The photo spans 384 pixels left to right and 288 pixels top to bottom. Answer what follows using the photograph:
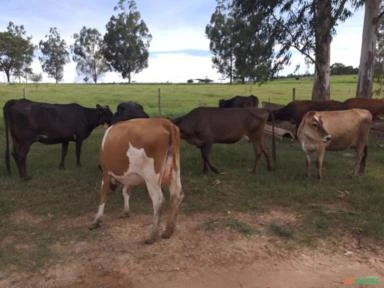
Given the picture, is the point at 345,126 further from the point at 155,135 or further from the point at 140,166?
the point at 140,166

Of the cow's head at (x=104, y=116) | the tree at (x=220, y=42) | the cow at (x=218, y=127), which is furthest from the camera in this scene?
the tree at (x=220, y=42)

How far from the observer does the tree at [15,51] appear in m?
73.2

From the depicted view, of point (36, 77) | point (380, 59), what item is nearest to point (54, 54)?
point (36, 77)

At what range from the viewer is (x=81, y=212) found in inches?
290

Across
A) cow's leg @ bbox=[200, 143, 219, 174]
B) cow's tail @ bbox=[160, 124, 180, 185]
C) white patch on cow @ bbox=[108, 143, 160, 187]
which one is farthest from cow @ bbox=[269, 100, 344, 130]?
white patch on cow @ bbox=[108, 143, 160, 187]

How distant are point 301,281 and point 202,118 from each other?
5420 millimetres

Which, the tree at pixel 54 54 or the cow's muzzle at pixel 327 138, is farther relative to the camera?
the tree at pixel 54 54

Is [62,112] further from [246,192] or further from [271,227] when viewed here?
[271,227]

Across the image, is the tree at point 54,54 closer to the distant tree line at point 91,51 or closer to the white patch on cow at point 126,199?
the distant tree line at point 91,51

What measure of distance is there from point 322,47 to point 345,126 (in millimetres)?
8048

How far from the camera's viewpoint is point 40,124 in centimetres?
977

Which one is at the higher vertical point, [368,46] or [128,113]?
[368,46]

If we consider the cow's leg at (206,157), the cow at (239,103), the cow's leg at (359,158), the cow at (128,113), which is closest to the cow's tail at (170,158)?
the cow's leg at (206,157)

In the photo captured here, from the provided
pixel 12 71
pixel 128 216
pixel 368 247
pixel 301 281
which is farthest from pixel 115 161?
pixel 12 71
